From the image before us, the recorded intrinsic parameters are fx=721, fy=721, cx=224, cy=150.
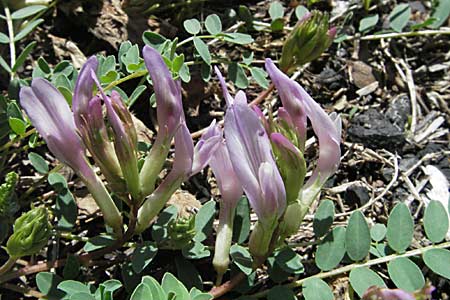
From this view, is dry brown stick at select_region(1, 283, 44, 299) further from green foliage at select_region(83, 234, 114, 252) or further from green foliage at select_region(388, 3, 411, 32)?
green foliage at select_region(388, 3, 411, 32)

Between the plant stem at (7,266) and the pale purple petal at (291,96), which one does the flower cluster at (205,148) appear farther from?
the plant stem at (7,266)

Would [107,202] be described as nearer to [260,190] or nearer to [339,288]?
[260,190]

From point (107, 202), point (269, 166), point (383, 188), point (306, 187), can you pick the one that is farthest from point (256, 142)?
point (383, 188)

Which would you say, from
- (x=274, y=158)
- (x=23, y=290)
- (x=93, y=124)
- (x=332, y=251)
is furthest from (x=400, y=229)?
(x=23, y=290)

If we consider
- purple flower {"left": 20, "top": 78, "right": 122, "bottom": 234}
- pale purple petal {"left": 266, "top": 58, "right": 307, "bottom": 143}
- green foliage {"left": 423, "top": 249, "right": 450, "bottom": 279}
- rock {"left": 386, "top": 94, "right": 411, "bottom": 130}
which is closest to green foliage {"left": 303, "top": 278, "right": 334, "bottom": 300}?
green foliage {"left": 423, "top": 249, "right": 450, "bottom": 279}

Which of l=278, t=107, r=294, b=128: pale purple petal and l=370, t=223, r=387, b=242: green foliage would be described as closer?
l=278, t=107, r=294, b=128: pale purple petal
